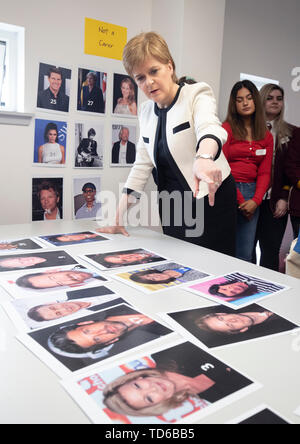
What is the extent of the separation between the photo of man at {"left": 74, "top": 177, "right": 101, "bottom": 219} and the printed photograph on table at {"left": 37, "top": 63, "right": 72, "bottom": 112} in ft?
1.43

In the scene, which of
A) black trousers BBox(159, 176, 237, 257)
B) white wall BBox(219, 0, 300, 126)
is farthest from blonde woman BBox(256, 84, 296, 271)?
black trousers BBox(159, 176, 237, 257)

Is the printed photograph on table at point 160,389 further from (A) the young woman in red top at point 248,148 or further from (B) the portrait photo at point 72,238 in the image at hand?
(A) the young woman in red top at point 248,148

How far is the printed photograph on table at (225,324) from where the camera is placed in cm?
67

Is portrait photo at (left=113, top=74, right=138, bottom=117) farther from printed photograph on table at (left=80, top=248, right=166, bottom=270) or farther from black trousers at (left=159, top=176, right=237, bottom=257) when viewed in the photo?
printed photograph on table at (left=80, top=248, right=166, bottom=270)

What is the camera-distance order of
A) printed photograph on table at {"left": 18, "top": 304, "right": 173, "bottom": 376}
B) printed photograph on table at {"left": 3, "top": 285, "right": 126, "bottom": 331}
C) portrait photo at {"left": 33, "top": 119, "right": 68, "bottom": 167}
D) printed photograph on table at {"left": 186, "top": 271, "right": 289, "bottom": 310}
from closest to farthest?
printed photograph on table at {"left": 18, "top": 304, "right": 173, "bottom": 376} → printed photograph on table at {"left": 3, "top": 285, "right": 126, "bottom": 331} → printed photograph on table at {"left": 186, "top": 271, "right": 289, "bottom": 310} → portrait photo at {"left": 33, "top": 119, "right": 68, "bottom": 167}

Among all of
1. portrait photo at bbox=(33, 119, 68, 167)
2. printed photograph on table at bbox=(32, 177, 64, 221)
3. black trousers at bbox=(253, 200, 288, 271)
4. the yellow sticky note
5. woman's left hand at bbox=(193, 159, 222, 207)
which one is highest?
the yellow sticky note

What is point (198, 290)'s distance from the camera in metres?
0.90

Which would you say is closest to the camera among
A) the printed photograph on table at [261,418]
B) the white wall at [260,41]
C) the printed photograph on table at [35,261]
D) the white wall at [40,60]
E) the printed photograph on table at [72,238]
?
Result: the printed photograph on table at [261,418]

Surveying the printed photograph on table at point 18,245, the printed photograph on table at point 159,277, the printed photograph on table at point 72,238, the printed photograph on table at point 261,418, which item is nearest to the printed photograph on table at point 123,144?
the printed photograph on table at point 72,238

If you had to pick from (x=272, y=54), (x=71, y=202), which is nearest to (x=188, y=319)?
(x=71, y=202)

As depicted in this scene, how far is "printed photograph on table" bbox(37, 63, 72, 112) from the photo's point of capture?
2072 mm

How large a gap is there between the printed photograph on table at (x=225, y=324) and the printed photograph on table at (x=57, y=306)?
0.15 m
